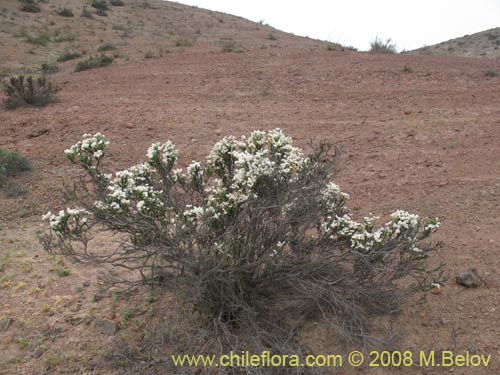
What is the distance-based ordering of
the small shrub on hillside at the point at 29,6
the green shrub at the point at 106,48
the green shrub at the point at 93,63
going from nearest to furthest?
the green shrub at the point at 93,63 < the green shrub at the point at 106,48 < the small shrub on hillside at the point at 29,6

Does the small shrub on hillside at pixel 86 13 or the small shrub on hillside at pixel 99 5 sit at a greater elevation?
the small shrub on hillside at pixel 99 5

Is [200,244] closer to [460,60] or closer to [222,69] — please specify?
[222,69]

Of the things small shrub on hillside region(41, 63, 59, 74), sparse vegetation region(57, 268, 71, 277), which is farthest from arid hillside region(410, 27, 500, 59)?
sparse vegetation region(57, 268, 71, 277)

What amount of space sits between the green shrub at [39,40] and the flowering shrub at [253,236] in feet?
46.6

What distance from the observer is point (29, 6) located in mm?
19797

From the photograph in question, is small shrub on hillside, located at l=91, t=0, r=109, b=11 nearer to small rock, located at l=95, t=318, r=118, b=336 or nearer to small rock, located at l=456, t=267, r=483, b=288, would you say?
small rock, located at l=95, t=318, r=118, b=336

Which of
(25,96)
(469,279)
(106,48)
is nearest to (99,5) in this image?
(106,48)

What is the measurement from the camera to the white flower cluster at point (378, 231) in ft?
10.4

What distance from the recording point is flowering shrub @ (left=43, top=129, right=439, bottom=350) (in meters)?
2.91

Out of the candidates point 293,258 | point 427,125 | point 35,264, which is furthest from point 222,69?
point 293,258

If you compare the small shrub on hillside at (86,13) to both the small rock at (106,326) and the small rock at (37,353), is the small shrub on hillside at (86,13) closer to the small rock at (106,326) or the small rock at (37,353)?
the small rock at (106,326)

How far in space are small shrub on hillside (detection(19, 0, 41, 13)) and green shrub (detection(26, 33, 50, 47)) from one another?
14.3ft

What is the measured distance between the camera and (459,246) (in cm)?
397

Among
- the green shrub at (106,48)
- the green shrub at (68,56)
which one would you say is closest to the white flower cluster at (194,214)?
the green shrub at (68,56)
